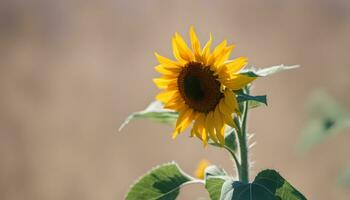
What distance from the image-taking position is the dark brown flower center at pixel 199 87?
3.07 feet

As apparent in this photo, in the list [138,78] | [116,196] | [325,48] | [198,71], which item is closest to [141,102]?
[138,78]

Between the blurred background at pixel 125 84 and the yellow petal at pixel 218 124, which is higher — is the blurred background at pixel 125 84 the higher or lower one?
the lower one

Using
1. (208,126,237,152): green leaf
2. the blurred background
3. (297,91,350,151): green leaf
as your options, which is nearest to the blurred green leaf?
(297,91,350,151): green leaf

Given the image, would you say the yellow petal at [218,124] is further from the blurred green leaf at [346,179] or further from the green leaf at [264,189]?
the blurred green leaf at [346,179]

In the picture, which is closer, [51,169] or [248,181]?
[248,181]

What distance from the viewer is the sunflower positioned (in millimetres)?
892

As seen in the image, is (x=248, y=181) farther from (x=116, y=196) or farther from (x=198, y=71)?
(x=116, y=196)

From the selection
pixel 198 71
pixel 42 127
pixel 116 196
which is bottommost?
pixel 116 196

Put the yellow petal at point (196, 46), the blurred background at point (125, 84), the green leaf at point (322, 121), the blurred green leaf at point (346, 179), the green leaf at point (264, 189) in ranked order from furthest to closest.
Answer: the blurred background at point (125, 84)
the blurred green leaf at point (346, 179)
the green leaf at point (322, 121)
the yellow petal at point (196, 46)
the green leaf at point (264, 189)

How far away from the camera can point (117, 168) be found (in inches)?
122

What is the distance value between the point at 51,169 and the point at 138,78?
0.60 metres

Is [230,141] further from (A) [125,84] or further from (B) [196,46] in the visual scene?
(A) [125,84]

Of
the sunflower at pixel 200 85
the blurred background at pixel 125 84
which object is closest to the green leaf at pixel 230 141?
the sunflower at pixel 200 85

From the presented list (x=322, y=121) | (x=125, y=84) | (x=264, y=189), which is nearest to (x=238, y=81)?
(x=264, y=189)
